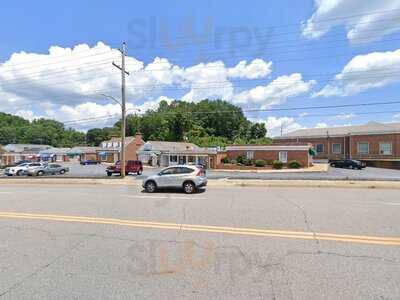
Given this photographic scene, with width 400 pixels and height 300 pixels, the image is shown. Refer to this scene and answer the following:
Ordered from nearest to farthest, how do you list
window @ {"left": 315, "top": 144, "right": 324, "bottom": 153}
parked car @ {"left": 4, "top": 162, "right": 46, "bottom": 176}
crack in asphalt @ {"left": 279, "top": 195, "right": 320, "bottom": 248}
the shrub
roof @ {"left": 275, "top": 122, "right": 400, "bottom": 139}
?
crack in asphalt @ {"left": 279, "top": 195, "right": 320, "bottom": 248}, parked car @ {"left": 4, "top": 162, "right": 46, "bottom": 176}, the shrub, roof @ {"left": 275, "top": 122, "right": 400, "bottom": 139}, window @ {"left": 315, "top": 144, "right": 324, "bottom": 153}

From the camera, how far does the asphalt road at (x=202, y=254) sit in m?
4.25

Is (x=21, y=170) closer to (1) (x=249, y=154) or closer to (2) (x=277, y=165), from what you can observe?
(1) (x=249, y=154)

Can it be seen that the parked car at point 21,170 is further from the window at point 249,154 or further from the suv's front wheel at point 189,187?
the suv's front wheel at point 189,187

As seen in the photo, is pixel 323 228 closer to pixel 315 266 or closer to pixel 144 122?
pixel 315 266

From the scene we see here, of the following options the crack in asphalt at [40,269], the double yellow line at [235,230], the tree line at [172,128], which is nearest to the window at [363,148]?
the tree line at [172,128]

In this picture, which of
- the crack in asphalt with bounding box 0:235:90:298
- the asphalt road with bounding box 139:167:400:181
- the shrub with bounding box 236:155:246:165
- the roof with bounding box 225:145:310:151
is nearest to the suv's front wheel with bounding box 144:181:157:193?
the crack in asphalt with bounding box 0:235:90:298

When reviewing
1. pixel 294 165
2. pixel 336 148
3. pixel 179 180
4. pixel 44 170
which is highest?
pixel 336 148

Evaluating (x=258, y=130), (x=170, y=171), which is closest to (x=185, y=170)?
(x=170, y=171)

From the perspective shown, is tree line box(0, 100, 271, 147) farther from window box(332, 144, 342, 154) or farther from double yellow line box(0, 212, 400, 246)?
double yellow line box(0, 212, 400, 246)

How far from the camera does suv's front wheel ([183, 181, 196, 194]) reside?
1639 centimetres

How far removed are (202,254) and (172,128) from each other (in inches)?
3289

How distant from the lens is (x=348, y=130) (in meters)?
60.2

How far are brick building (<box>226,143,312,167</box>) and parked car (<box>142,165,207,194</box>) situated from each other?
3184 cm

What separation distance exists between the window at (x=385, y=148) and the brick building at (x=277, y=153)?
49.3 ft
